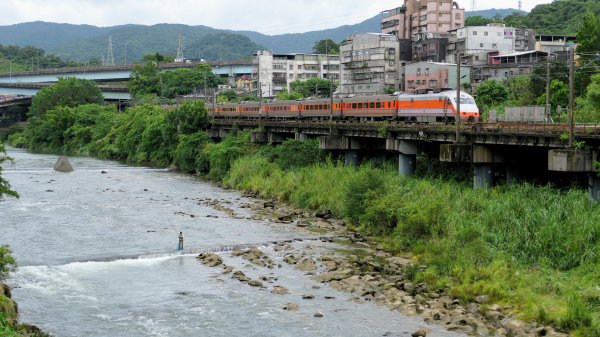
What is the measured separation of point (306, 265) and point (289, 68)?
112m

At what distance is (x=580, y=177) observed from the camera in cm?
3575

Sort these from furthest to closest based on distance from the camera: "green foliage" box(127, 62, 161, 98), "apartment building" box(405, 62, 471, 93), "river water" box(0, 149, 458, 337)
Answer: "green foliage" box(127, 62, 161, 98), "apartment building" box(405, 62, 471, 93), "river water" box(0, 149, 458, 337)

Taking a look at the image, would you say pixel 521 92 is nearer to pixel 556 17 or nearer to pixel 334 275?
pixel 334 275

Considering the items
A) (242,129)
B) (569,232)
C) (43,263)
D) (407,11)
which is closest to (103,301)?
(43,263)

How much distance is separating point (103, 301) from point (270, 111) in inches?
2005

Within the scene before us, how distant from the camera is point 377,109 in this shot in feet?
185

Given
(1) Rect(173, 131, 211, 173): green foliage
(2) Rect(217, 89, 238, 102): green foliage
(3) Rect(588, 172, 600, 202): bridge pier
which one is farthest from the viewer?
(2) Rect(217, 89, 238, 102): green foliage

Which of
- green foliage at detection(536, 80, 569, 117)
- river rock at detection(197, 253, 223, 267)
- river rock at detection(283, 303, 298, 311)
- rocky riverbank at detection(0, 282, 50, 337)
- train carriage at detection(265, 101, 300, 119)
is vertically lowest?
river rock at detection(283, 303, 298, 311)

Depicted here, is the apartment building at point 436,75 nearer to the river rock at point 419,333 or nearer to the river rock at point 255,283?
the river rock at point 255,283

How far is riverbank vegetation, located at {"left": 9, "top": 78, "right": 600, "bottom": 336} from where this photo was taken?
81.9ft

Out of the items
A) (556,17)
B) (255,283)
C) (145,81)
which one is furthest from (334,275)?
(556,17)

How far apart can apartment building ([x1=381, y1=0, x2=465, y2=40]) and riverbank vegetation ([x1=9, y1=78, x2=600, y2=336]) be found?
6772cm

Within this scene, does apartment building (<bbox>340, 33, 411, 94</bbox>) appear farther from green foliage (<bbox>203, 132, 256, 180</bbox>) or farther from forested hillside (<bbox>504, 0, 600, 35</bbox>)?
green foliage (<bbox>203, 132, 256, 180</bbox>)

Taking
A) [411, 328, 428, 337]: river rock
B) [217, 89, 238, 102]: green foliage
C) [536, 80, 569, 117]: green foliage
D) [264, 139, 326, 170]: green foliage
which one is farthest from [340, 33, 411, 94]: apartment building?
[411, 328, 428, 337]: river rock
